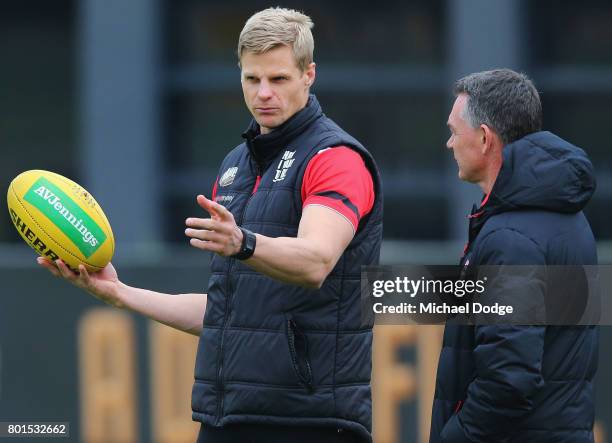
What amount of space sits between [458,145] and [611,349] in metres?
3.18

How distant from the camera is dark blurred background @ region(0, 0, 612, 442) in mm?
9500

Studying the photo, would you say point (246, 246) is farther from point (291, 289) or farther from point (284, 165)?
point (284, 165)

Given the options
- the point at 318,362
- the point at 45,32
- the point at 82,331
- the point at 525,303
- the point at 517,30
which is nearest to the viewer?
the point at 525,303

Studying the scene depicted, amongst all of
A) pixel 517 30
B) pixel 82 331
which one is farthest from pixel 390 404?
pixel 517 30

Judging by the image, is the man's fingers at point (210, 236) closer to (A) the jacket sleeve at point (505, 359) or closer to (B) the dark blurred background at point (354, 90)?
(A) the jacket sleeve at point (505, 359)

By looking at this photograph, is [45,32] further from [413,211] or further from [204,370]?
[204,370]

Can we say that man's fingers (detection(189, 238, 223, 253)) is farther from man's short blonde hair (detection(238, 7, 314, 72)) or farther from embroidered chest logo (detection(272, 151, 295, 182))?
man's short blonde hair (detection(238, 7, 314, 72))

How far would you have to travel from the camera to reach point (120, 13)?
9508mm

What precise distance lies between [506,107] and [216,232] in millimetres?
844

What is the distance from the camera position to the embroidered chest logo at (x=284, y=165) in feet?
11.9

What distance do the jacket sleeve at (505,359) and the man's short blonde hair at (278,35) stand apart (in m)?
0.76

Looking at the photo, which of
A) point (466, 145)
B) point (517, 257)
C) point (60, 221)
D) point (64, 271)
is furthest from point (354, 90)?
point (517, 257)

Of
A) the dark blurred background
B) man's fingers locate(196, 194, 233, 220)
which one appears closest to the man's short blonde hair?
man's fingers locate(196, 194, 233, 220)

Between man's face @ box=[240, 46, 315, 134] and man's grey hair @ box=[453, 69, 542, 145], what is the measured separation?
486mm
